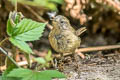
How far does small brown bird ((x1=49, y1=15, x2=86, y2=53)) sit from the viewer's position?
3064 mm

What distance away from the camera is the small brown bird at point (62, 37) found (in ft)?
10.1

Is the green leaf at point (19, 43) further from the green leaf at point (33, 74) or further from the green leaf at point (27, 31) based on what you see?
the green leaf at point (33, 74)

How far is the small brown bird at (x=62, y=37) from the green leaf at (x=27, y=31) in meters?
0.53

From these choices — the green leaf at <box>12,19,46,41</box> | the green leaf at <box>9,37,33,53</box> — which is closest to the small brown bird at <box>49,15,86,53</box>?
the green leaf at <box>12,19,46,41</box>

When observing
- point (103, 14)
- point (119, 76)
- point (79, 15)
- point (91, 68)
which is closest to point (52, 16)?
point (91, 68)

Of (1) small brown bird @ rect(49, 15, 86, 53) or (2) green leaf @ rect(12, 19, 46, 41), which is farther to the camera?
(1) small brown bird @ rect(49, 15, 86, 53)

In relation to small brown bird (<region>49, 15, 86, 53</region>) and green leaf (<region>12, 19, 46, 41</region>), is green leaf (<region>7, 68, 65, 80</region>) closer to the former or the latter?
green leaf (<region>12, 19, 46, 41</region>)

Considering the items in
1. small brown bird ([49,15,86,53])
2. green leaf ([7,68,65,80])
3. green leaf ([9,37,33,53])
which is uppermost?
small brown bird ([49,15,86,53])

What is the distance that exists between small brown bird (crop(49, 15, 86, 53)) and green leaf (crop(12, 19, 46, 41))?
532 mm

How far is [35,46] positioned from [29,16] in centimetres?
58

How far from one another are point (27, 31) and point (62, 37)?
63 cm

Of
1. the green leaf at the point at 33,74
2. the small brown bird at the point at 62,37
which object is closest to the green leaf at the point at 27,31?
the green leaf at the point at 33,74

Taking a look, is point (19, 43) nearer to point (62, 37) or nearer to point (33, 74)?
point (33, 74)

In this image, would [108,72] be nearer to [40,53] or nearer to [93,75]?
[93,75]
